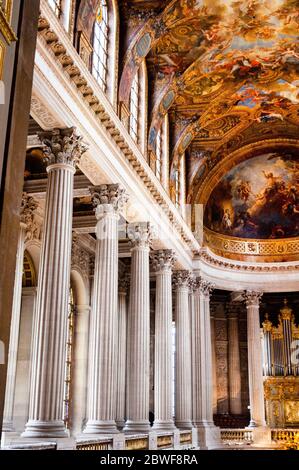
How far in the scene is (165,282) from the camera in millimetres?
21891

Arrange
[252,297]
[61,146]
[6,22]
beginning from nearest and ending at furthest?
[6,22] → [61,146] → [252,297]

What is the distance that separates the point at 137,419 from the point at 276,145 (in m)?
16.0

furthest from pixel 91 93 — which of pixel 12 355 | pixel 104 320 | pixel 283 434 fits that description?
pixel 283 434

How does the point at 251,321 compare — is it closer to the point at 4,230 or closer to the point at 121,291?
the point at 121,291

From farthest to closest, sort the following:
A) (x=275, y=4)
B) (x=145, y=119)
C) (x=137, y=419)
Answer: (x=145, y=119)
(x=275, y=4)
(x=137, y=419)

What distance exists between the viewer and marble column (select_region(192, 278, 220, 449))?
24.6 meters

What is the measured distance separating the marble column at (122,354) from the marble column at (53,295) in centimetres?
1266

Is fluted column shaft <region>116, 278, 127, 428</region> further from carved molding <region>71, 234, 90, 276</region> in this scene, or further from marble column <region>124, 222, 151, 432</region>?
marble column <region>124, 222, 151, 432</region>

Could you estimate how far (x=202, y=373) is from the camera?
25.3 meters

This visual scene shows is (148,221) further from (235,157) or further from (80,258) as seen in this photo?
(235,157)

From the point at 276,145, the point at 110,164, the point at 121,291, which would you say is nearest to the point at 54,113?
the point at 110,164

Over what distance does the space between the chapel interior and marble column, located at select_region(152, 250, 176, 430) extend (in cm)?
7

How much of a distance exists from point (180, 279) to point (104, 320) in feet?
34.0

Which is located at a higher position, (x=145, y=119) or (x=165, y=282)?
(x=145, y=119)
